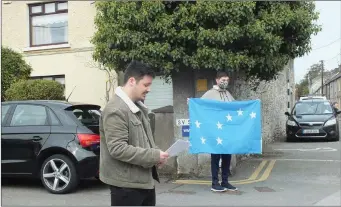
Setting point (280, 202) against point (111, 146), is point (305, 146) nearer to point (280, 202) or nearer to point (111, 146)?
point (280, 202)

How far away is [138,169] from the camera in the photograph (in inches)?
139

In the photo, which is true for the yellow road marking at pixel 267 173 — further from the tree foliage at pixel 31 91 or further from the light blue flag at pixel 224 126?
the tree foliage at pixel 31 91

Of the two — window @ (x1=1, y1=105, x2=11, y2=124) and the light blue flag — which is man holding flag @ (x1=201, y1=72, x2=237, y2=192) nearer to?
the light blue flag

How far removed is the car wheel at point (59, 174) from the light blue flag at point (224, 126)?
6.46 ft

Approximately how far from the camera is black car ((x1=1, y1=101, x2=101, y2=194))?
7.31m

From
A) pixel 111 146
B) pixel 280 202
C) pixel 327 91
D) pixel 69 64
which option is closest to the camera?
pixel 111 146

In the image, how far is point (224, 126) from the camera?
736 centimetres

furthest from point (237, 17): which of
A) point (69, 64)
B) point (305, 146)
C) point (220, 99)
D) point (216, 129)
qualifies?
point (69, 64)

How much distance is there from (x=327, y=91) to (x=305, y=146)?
63.9 meters

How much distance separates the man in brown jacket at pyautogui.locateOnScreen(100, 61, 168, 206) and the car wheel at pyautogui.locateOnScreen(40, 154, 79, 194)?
383 centimetres

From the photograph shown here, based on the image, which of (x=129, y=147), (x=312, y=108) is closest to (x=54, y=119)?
(x=129, y=147)

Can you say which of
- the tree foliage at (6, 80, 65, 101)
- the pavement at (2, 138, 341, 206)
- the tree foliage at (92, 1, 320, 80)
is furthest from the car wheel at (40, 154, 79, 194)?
the tree foliage at (6, 80, 65, 101)

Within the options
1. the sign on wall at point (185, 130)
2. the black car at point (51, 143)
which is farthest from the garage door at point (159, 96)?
the black car at point (51, 143)

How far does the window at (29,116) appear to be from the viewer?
7680 millimetres
